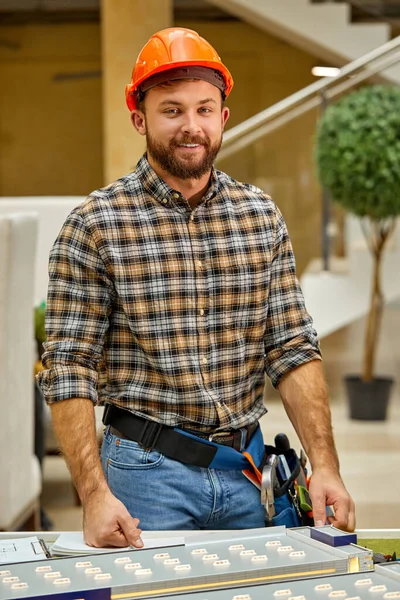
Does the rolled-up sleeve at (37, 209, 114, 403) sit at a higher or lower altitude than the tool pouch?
higher

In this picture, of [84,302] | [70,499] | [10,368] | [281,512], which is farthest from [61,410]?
→ [70,499]

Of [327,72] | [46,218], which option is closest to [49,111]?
[327,72]

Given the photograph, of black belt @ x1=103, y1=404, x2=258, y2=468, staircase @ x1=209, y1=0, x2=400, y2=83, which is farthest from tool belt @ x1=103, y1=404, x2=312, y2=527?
staircase @ x1=209, y1=0, x2=400, y2=83

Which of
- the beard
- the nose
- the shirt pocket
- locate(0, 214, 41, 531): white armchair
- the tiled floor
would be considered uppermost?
the nose

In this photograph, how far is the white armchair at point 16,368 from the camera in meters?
3.44

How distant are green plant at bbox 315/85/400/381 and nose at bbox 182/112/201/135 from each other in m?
4.30

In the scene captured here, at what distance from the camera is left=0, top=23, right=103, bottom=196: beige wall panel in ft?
46.6

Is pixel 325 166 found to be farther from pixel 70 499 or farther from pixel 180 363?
pixel 180 363

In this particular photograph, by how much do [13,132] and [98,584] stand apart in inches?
545

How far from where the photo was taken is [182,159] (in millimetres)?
1821

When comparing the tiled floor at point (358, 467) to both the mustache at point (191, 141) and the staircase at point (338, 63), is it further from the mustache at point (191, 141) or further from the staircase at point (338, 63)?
the mustache at point (191, 141)

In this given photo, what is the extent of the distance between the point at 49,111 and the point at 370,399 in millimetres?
9281

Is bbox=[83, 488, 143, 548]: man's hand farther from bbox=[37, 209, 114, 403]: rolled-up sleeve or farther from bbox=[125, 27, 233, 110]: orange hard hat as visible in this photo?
bbox=[125, 27, 233, 110]: orange hard hat

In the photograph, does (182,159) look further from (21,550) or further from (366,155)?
(366,155)
